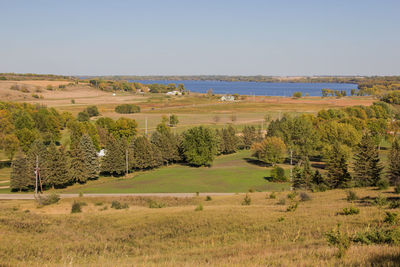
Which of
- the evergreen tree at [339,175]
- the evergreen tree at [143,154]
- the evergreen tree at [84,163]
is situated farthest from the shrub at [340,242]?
the evergreen tree at [143,154]

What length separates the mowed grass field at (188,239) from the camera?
1059 centimetres

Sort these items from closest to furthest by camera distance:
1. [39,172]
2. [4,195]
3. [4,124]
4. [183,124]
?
[4,195] → [39,172] → [4,124] → [183,124]

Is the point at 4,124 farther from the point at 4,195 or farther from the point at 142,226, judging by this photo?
the point at 142,226

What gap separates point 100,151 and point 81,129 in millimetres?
6949

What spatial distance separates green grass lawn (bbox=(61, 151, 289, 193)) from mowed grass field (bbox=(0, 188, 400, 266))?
26.8 m

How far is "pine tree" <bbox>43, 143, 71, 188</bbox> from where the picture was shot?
53.2 meters

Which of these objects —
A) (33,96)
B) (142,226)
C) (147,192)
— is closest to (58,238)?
(142,226)

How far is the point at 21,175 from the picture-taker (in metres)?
51.8

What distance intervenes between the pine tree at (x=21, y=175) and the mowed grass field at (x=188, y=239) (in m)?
31.0

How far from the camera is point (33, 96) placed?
169m

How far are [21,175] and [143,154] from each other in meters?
20.7

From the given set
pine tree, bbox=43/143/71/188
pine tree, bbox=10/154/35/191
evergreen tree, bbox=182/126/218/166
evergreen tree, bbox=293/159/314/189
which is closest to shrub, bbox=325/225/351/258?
evergreen tree, bbox=293/159/314/189

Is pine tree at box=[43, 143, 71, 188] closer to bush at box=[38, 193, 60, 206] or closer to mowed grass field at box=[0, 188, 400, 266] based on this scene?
bush at box=[38, 193, 60, 206]

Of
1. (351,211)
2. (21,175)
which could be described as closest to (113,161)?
(21,175)
